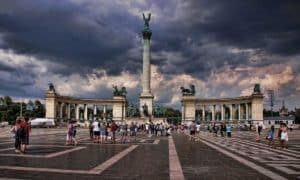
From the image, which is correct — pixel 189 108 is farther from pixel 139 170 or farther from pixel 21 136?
pixel 139 170

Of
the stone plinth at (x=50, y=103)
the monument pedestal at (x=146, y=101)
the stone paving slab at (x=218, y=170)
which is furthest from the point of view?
the stone plinth at (x=50, y=103)

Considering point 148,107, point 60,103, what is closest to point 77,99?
point 60,103

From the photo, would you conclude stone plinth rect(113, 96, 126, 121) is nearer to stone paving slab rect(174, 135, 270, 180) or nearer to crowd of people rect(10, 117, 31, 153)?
crowd of people rect(10, 117, 31, 153)

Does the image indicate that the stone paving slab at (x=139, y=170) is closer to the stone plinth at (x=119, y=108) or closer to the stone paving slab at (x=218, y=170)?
the stone paving slab at (x=218, y=170)

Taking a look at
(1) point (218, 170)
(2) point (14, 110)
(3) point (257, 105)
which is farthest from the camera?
(2) point (14, 110)

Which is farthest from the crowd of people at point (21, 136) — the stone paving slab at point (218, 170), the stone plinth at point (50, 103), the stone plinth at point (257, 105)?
the stone plinth at point (257, 105)

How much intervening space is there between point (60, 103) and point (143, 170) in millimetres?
134778

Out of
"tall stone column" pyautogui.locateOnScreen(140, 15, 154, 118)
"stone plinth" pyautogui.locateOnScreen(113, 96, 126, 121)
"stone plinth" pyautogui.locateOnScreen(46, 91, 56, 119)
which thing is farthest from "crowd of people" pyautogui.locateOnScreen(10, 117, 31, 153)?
"stone plinth" pyautogui.locateOnScreen(113, 96, 126, 121)

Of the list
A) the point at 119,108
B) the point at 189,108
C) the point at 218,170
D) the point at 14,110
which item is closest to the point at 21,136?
the point at 218,170

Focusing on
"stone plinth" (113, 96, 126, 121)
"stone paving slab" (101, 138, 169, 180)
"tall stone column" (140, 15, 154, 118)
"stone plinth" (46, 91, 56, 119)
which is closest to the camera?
"stone paving slab" (101, 138, 169, 180)

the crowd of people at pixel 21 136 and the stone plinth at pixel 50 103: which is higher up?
the stone plinth at pixel 50 103

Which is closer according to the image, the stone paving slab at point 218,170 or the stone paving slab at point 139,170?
the stone paving slab at point 139,170

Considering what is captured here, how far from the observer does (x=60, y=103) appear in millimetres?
147750

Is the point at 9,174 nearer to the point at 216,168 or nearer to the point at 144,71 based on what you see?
the point at 216,168
